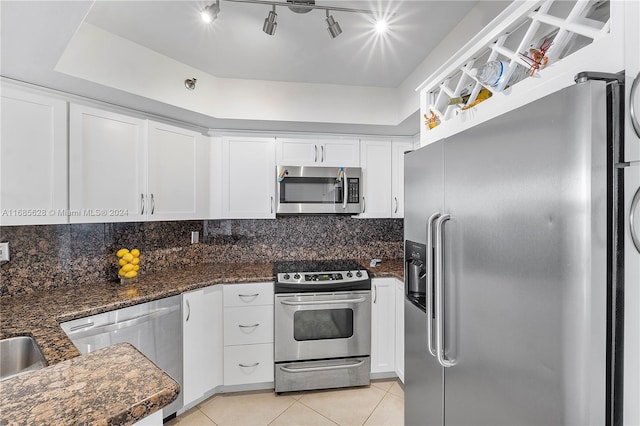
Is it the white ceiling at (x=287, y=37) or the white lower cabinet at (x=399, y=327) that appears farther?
the white lower cabinet at (x=399, y=327)

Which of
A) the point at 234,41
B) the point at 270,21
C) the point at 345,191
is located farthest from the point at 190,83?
the point at 345,191

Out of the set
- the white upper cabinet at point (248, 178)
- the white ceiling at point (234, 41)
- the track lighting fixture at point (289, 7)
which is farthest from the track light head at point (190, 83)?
the track lighting fixture at point (289, 7)

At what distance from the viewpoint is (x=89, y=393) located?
0.69 meters

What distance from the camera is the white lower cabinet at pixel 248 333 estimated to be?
2439 mm

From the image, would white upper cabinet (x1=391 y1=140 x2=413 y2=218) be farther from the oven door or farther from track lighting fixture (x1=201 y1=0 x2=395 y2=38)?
track lighting fixture (x1=201 y1=0 x2=395 y2=38)

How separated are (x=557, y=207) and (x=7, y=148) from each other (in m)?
2.40

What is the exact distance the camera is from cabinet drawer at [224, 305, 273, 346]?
2.44 meters

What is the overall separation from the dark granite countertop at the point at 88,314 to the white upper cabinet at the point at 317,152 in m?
1.01

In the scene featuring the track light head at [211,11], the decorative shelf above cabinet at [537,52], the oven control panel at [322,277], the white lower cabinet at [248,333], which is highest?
the track light head at [211,11]

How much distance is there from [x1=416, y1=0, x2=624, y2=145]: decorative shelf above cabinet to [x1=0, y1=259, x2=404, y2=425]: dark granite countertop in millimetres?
1199

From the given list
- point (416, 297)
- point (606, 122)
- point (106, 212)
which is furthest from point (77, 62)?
point (606, 122)

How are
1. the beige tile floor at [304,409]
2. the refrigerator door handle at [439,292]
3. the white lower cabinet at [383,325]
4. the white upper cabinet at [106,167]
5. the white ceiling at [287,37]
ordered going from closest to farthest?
the refrigerator door handle at [439,292] → the white ceiling at [287,37] → the white upper cabinet at [106,167] → the beige tile floor at [304,409] → the white lower cabinet at [383,325]

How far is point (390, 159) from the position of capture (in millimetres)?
2973

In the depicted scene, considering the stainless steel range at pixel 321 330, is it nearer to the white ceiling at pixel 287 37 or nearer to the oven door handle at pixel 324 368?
the oven door handle at pixel 324 368
